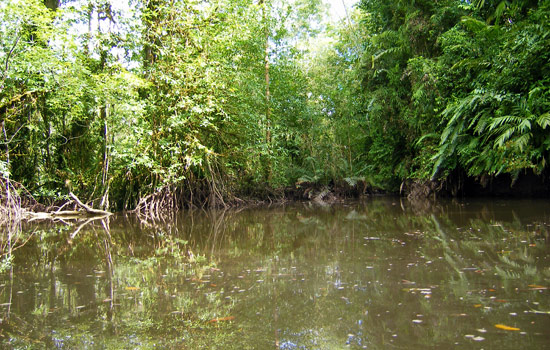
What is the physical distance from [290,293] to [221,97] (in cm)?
879

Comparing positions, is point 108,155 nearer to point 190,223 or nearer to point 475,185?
point 190,223

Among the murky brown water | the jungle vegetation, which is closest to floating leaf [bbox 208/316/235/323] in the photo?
the murky brown water

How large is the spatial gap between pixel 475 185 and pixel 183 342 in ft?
42.1

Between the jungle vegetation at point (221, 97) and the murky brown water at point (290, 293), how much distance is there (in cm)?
449

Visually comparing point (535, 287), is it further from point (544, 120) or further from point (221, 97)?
point (221, 97)

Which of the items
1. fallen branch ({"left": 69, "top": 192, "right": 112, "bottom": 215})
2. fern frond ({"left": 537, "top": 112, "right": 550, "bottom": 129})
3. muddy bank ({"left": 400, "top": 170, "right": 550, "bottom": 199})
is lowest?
fallen branch ({"left": 69, "top": 192, "right": 112, "bottom": 215})

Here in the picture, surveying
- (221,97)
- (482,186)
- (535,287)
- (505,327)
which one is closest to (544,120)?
(482,186)

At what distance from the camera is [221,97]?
36.3 feet

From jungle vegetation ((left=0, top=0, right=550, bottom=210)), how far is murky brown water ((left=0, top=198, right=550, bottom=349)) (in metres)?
4.49

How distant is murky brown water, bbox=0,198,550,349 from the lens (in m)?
2.13

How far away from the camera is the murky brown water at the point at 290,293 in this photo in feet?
7.00

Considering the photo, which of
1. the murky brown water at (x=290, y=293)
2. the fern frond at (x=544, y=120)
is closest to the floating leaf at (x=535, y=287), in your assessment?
the murky brown water at (x=290, y=293)

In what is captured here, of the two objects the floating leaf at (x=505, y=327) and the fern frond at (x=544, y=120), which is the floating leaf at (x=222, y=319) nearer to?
the floating leaf at (x=505, y=327)

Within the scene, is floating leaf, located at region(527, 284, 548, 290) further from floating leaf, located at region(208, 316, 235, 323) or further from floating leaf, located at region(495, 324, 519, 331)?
floating leaf, located at region(208, 316, 235, 323)
